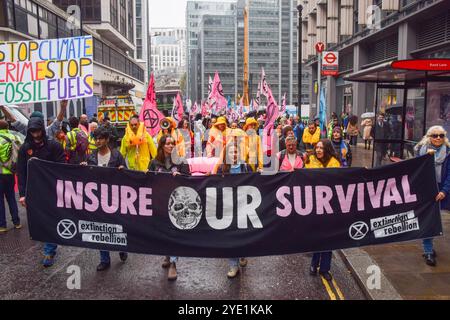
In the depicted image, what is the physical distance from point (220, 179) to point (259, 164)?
3.32 m

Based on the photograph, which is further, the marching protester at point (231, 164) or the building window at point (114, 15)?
the building window at point (114, 15)

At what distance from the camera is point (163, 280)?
17.8ft

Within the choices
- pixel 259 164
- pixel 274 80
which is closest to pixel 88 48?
pixel 259 164

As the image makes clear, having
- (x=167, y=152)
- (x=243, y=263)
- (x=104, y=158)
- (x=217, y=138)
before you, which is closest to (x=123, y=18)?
(x=217, y=138)

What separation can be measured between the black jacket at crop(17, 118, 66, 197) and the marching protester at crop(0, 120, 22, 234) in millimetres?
1633

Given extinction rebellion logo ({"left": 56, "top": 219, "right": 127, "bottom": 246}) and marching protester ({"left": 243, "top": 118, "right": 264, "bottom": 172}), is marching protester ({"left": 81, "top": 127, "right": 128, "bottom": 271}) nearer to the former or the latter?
extinction rebellion logo ({"left": 56, "top": 219, "right": 127, "bottom": 246})

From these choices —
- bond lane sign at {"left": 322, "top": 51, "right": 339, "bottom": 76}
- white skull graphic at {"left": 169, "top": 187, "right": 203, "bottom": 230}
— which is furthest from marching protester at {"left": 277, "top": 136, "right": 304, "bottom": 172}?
bond lane sign at {"left": 322, "top": 51, "right": 339, "bottom": 76}

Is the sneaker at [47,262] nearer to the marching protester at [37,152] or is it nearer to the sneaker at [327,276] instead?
the marching protester at [37,152]

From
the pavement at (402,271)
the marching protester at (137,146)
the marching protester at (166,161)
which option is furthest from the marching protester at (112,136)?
the pavement at (402,271)

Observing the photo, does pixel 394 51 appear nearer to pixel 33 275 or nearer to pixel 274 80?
pixel 33 275

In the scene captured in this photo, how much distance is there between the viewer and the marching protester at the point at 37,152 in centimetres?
586

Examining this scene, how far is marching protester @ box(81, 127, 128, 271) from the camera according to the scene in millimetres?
5766

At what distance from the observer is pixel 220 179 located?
5.17m

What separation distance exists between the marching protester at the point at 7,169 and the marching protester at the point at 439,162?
21.3 feet
